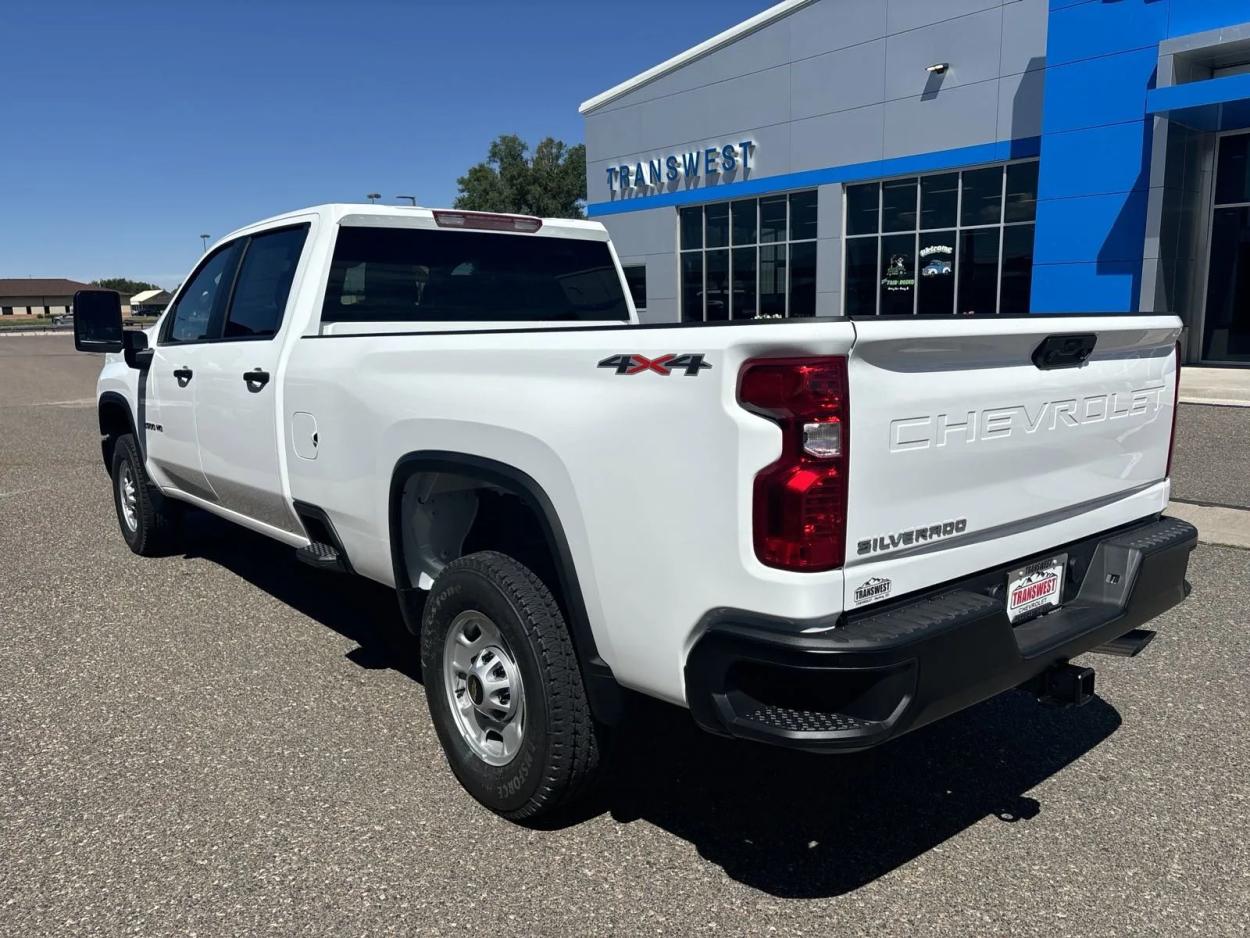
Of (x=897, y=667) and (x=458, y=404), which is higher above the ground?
(x=458, y=404)

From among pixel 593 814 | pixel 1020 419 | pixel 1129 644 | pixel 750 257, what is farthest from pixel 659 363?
pixel 750 257

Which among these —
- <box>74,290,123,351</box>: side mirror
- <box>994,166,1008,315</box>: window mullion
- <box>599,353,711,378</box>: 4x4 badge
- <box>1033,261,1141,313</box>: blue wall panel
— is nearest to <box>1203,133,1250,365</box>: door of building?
<box>1033,261,1141,313</box>: blue wall panel

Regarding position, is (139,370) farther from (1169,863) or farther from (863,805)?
(1169,863)

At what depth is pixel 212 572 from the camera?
6.15 m

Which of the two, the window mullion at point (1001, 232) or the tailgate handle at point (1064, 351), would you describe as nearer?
the tailgate handle at point (1064, 351)

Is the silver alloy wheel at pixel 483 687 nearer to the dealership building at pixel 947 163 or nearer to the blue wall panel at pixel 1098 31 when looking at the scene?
the dealership building at pixel 947 163

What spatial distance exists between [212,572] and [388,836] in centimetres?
361

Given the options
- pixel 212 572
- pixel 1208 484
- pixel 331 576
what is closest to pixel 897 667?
pixel 331 576

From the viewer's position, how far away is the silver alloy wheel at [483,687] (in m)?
3.12

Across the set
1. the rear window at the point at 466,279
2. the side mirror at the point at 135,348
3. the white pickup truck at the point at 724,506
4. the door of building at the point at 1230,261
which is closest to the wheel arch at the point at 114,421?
the side mirror at the point at 135,348

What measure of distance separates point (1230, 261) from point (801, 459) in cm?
2008

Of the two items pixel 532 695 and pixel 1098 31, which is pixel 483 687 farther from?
pixel 1098 31

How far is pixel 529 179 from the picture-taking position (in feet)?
217

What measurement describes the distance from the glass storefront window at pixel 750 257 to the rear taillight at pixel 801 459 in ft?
68.5
